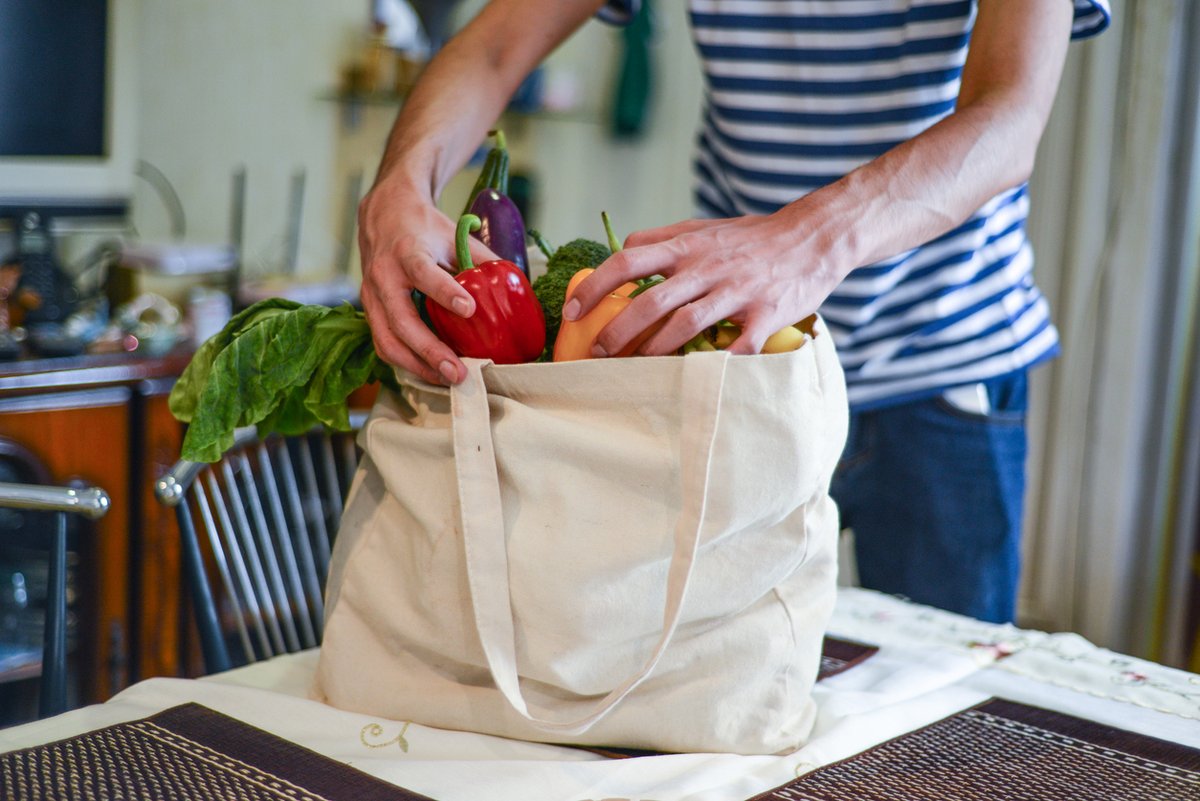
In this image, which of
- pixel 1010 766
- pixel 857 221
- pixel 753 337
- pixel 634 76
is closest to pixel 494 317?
pixel 753 337

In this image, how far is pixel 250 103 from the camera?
234 cm

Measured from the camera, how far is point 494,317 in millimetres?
635

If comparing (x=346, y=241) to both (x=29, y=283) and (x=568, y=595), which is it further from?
(x=568, y=595)

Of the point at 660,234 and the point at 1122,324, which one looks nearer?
the point at 660,234

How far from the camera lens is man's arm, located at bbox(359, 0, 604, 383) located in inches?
25.8

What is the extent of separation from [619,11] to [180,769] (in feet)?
2.86

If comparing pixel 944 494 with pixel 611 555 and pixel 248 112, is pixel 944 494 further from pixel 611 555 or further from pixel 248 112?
pixel 248 112

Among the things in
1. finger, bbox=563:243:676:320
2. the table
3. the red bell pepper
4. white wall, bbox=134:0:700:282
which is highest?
white wall, bbox=134:0:700:282

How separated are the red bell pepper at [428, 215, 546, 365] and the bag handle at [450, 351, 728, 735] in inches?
1.3

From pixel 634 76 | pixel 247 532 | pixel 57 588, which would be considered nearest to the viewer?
pixel 57 588

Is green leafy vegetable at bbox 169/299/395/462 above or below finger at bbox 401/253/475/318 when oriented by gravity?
below

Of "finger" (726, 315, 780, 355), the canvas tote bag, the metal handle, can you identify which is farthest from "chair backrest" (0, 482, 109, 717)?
"finger" (726, 315, 780, 355)

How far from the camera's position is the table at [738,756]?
0.58 metres

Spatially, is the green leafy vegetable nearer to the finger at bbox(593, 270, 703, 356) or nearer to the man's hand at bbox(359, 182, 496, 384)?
the man's hand at bbox(359, 182, 496, 384)
